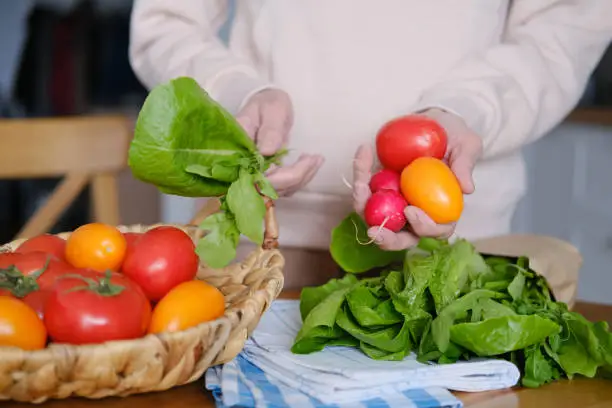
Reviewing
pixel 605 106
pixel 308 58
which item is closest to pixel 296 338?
pixel 308 58

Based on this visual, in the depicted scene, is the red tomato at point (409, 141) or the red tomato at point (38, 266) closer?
the red tomato at point (38, 266)

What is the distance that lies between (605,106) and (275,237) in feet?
7.23

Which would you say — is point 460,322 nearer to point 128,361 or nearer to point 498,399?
point 498,399

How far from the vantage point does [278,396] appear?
779 millimetres

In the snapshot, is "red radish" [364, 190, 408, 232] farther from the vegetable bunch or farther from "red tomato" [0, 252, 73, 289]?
"red tomato" [0, 252, 73, 289]

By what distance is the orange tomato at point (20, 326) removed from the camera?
0.71m

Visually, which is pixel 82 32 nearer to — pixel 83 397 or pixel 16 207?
pixel 16 207

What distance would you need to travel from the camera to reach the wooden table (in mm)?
767

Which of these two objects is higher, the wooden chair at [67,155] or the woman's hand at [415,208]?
the woman's hand at [415,208]

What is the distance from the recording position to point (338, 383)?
0.77m

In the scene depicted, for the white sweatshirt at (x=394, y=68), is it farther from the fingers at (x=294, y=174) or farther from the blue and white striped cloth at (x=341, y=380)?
the blue and white striped cloth at (x=341, y=380)

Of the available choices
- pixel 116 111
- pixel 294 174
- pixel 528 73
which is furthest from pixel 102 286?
pixel 116 111

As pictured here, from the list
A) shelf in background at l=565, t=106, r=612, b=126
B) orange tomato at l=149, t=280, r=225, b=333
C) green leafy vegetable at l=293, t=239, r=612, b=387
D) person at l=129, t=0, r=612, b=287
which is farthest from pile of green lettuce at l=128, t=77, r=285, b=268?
shelf in background at l=565, t=106, r=612, b=126

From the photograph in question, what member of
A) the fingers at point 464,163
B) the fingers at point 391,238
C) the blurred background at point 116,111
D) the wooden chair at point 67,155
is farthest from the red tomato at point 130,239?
the blurred background at point 116,111
